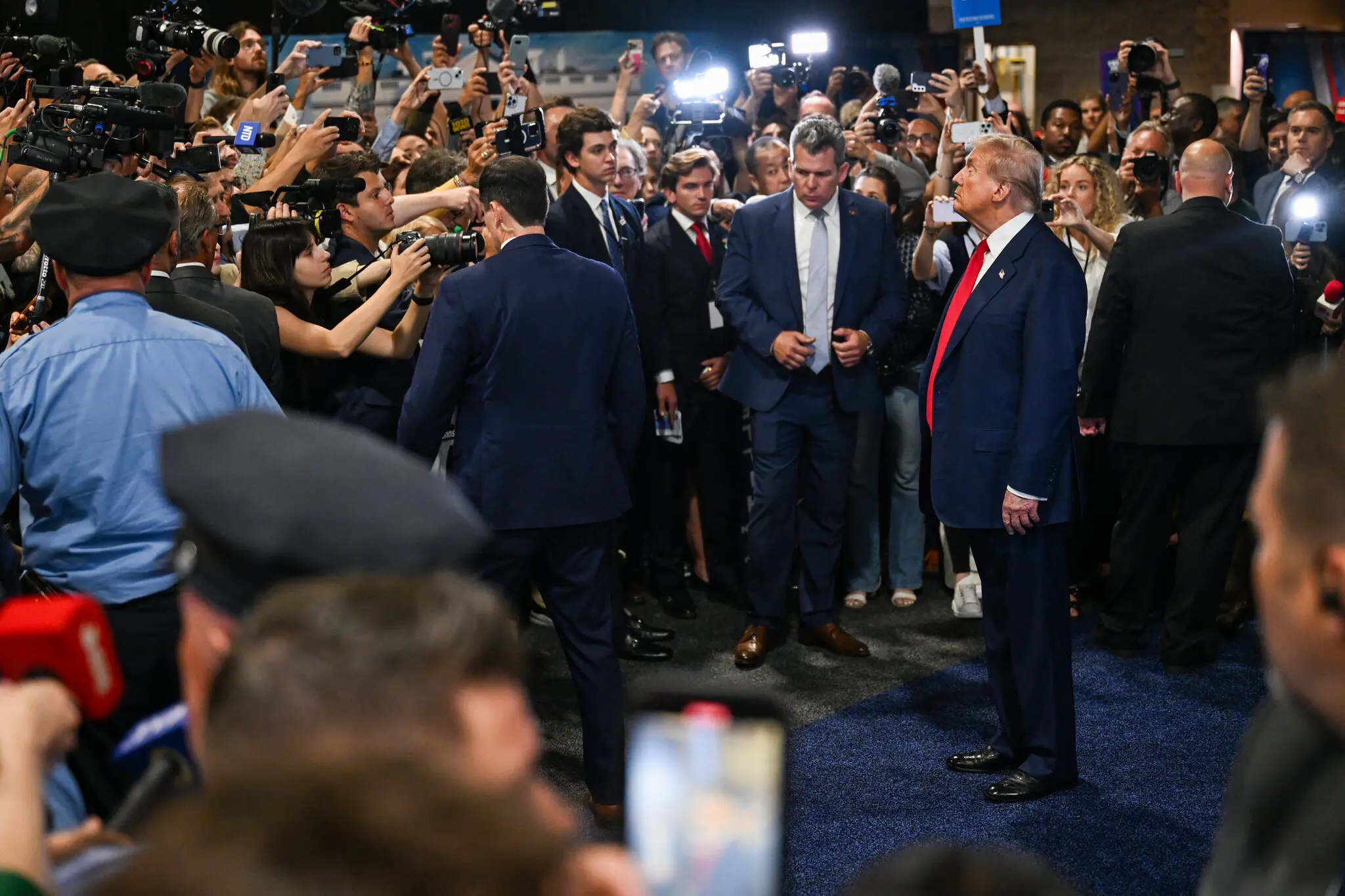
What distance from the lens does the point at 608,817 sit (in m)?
3.84

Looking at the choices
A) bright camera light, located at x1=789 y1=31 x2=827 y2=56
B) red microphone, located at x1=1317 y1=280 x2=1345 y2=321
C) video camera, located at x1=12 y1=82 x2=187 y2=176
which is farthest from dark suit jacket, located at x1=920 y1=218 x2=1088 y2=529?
bright camera light, located at x1=789 y1=31 x2=827 y2=56

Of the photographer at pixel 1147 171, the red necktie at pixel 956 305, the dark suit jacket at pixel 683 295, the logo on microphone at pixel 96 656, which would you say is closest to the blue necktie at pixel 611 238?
the dark suit jacket at pixel 683 295

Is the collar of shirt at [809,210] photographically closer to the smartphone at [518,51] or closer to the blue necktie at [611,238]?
the blue necktie at [611,238]

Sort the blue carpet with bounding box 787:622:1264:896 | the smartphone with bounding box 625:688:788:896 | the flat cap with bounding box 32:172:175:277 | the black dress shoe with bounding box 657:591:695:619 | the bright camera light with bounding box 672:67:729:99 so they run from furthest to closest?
the bright camera light with bounding box 672:67:729:99
the black dress shoe with bounding box 657:591:695:619
the blue carpet with bounding box 787:622:1264:896
the flat cap with bounding box 32:172:175:277
the smartphone with bounding box 625:688:788:896

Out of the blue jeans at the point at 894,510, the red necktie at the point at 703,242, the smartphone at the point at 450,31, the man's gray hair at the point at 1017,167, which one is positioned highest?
the smartphone at the point at 450,31

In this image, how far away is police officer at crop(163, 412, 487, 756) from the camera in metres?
1.14

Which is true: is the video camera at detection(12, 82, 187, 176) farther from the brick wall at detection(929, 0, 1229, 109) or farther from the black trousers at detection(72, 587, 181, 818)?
the brick wall at detection(929, 0, 1229, 109)

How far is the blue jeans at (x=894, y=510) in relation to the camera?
5691mm

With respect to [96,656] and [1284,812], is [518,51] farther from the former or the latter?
[1284,812]

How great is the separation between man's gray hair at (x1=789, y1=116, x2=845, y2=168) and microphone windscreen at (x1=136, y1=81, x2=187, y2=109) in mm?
2067

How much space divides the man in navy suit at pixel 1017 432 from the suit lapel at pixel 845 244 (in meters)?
1.08

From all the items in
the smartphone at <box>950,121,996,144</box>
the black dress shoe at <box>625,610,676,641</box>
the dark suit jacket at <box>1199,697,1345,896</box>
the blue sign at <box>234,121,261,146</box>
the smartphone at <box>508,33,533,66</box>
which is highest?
the smartphone at <box>508,33,533,66</box>

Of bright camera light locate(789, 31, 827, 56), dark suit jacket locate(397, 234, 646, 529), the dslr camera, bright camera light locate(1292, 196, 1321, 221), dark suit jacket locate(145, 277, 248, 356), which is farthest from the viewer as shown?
bright camera light locate(789, 31, 827, 56)

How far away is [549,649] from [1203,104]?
12.6 feet
